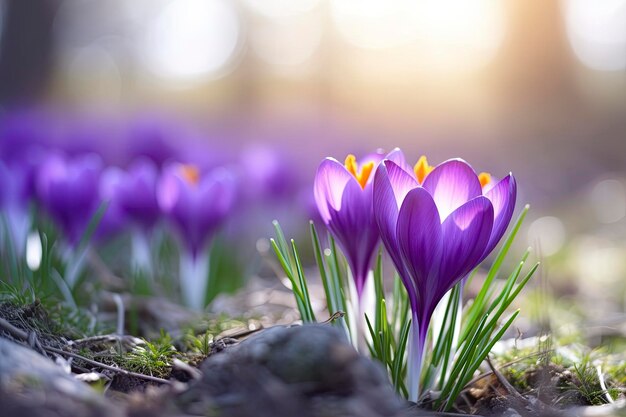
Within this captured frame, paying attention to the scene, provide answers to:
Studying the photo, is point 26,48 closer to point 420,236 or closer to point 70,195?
point 70,195

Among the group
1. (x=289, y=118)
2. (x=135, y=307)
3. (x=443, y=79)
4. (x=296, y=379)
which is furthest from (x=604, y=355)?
(x=443, y=79)

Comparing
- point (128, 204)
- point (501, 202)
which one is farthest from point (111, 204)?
point (501, 202)

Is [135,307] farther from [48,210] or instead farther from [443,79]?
[443,79]

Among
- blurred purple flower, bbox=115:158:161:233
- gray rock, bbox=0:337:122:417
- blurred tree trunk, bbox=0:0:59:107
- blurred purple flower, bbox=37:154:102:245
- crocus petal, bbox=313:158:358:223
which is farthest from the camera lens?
blurred tree trunk, bbox=0:0:59:107

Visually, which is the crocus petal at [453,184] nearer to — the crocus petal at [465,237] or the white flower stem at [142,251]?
the crocus petal at [465,237]

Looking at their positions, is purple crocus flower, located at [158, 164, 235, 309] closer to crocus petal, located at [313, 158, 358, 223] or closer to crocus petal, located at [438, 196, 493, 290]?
crocus petal, located at [313, 158, 358, 223]

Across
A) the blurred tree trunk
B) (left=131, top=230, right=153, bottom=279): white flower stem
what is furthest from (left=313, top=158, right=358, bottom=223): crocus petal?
the blurred tree trunk
